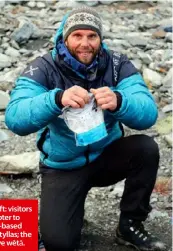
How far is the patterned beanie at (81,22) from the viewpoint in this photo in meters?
4.00

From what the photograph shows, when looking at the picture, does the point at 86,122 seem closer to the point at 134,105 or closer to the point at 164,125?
the point at 134,105

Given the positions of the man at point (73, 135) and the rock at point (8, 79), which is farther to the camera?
the rock at point (8, 79)

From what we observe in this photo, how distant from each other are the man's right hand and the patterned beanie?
65 cm

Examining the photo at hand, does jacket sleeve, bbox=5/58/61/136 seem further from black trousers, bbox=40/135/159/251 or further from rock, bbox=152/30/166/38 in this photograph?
rock, bbox=152/30/166/38

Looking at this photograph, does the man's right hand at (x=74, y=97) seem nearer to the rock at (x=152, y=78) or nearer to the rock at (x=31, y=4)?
the rock at (x=152, y=78)

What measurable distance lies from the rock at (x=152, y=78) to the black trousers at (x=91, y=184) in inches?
151

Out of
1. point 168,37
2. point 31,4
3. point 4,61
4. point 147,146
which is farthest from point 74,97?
point 31,4

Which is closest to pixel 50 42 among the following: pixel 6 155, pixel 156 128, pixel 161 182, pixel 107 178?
pixel 156 128

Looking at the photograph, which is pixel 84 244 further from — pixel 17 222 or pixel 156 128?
pixel 156 128

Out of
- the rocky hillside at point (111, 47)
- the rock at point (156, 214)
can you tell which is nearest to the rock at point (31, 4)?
the rocky hillside at point (111, 47)

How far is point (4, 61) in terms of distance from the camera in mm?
8727

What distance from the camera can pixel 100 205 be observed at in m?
5.05

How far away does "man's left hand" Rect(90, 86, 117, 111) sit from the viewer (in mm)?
3578

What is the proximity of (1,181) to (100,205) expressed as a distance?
99 centimetres
